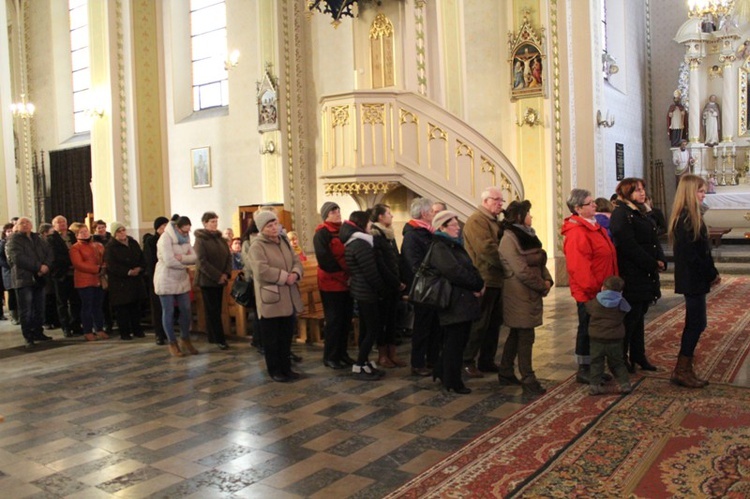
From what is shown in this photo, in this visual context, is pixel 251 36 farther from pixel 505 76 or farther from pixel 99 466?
pixel 99 466

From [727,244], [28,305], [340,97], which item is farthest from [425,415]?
[727,244]

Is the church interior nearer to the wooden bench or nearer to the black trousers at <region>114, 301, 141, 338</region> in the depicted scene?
the wooden bench

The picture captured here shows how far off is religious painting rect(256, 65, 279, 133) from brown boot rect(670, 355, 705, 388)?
9.22 metres

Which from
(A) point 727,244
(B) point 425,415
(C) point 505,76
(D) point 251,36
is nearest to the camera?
(B) point 425,415

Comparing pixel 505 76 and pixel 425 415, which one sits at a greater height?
pixel 505 76

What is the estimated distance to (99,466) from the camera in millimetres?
3941

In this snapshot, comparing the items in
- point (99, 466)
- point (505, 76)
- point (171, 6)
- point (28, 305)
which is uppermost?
point (171, 6)

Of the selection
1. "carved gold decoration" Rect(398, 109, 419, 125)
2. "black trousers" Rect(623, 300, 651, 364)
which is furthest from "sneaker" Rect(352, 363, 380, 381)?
"carved gold decoration" Rect(398, 109, 419, 125)

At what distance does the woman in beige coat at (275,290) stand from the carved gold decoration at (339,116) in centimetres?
266

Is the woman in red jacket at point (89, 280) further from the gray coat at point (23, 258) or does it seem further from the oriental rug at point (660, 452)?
the oriental rug at point (660, 452)

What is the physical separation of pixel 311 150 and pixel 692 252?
9.16 m

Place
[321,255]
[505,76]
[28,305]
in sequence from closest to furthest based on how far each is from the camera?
1. [321,255]
2. [28,305]
3. [505,76]

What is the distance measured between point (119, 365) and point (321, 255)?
2401 millimetres

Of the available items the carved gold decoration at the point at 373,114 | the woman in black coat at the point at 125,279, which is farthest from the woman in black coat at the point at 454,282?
the woman in black coat at the point at 125,279
